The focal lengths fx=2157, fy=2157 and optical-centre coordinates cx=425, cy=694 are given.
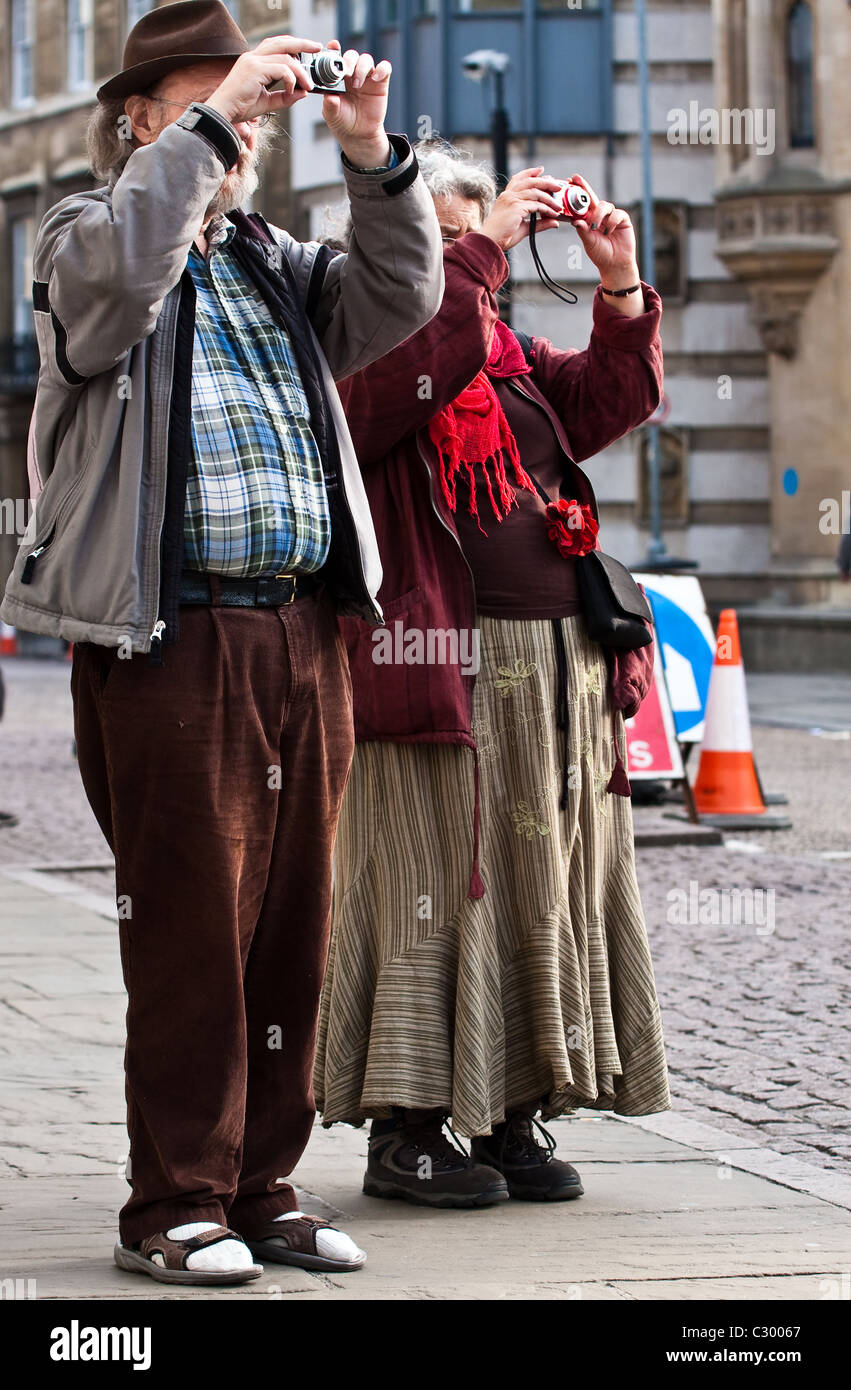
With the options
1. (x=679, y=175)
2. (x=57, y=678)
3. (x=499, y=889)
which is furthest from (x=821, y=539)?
(x=499, y=889)

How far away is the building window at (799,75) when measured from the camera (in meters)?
24.7

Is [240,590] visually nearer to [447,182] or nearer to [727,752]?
[447,182]

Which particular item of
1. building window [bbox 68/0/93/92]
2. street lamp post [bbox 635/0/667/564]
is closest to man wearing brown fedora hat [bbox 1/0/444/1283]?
street lamp post [bbox 635/0/667/564]

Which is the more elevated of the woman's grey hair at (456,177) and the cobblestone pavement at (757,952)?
the woman's grey hair at (456,177)

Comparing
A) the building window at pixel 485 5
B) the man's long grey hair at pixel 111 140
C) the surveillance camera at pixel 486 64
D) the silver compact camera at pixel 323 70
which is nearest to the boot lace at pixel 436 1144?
the man's long grey hair at pixel 111 140

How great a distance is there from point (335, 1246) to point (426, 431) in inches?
63.0

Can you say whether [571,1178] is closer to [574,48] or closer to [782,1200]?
[782,1200]

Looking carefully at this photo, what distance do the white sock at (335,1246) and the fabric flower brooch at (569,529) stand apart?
4.80ft

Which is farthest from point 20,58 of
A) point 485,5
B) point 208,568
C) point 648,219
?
point 208,568

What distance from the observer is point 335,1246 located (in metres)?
3.63

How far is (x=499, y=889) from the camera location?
170 inches

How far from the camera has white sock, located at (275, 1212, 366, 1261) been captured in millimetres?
3627

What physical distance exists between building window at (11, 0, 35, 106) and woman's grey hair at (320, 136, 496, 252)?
37.6m

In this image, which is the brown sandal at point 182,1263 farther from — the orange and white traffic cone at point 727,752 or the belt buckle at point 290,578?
the orange and white traffic cone at point 727,752
